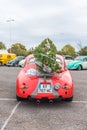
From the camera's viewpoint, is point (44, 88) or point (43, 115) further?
point (44, 88)

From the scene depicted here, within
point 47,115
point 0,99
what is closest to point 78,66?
point 0,99

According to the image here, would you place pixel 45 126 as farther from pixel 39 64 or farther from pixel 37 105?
pixel 39 64

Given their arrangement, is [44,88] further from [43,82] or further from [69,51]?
[69,51]

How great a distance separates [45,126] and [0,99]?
3.55m

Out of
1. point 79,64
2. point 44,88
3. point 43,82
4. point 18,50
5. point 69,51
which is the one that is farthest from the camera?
point 69,51

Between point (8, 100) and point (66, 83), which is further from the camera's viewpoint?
point (8, 100)

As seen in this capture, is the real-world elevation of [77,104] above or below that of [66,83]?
below

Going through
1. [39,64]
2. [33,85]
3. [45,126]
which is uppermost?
[39,64]

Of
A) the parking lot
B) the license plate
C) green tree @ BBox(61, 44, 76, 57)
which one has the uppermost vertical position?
A: green tree @ BBox(61, 44, 76, 57)

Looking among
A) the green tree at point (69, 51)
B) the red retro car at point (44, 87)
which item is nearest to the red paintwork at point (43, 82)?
the red retro car at point (44, 87)

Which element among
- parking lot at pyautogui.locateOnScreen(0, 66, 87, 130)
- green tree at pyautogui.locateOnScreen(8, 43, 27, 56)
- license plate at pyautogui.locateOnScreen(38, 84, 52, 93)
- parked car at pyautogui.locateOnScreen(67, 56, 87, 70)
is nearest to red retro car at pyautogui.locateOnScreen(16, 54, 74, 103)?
license plate at pyautogui.locateOnScreen(38, 84, 52, 93)

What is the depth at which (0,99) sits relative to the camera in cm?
984

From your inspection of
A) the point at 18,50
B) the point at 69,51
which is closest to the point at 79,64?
the point at 18,50

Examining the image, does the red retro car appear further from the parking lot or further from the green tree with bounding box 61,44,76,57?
the green tree with bounding box 61,44,76,57
